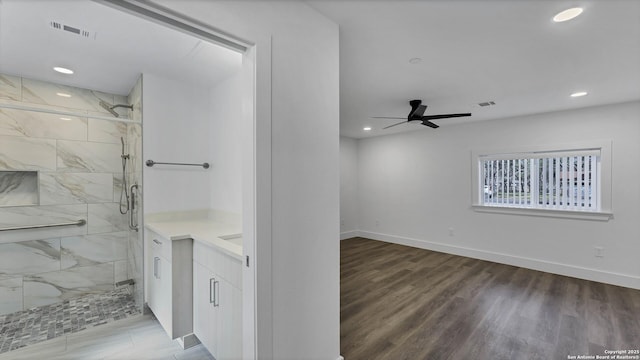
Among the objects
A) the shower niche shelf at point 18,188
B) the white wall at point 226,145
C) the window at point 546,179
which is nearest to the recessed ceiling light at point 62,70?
the shower niche shelf at point 18,188

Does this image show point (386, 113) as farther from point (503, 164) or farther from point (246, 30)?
point (246, 30)

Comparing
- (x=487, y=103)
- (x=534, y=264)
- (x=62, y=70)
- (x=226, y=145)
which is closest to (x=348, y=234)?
(x=534, y=264)

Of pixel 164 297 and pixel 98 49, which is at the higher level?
pixel 98 49

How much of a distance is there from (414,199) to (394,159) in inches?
37.8

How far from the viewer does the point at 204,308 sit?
210 cm

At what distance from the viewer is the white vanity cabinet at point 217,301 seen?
1.72m

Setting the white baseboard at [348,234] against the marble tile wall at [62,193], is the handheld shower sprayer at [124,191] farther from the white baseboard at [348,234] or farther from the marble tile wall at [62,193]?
the white baseboard at [348,234]

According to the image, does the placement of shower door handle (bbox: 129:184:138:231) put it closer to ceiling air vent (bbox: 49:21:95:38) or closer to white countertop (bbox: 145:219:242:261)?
white countertop (bbox: 145:219:242:261)

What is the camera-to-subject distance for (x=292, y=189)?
1.58 meters

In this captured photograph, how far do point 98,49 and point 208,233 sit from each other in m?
1.75

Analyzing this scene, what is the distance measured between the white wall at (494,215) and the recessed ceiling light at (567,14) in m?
3.01

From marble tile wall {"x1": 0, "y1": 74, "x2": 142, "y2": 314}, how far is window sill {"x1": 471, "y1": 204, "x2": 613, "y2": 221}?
16.8ft

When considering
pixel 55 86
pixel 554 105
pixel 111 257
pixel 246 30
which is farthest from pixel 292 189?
pixel 554 105

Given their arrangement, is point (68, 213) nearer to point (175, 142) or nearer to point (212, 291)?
point (175, 142)
